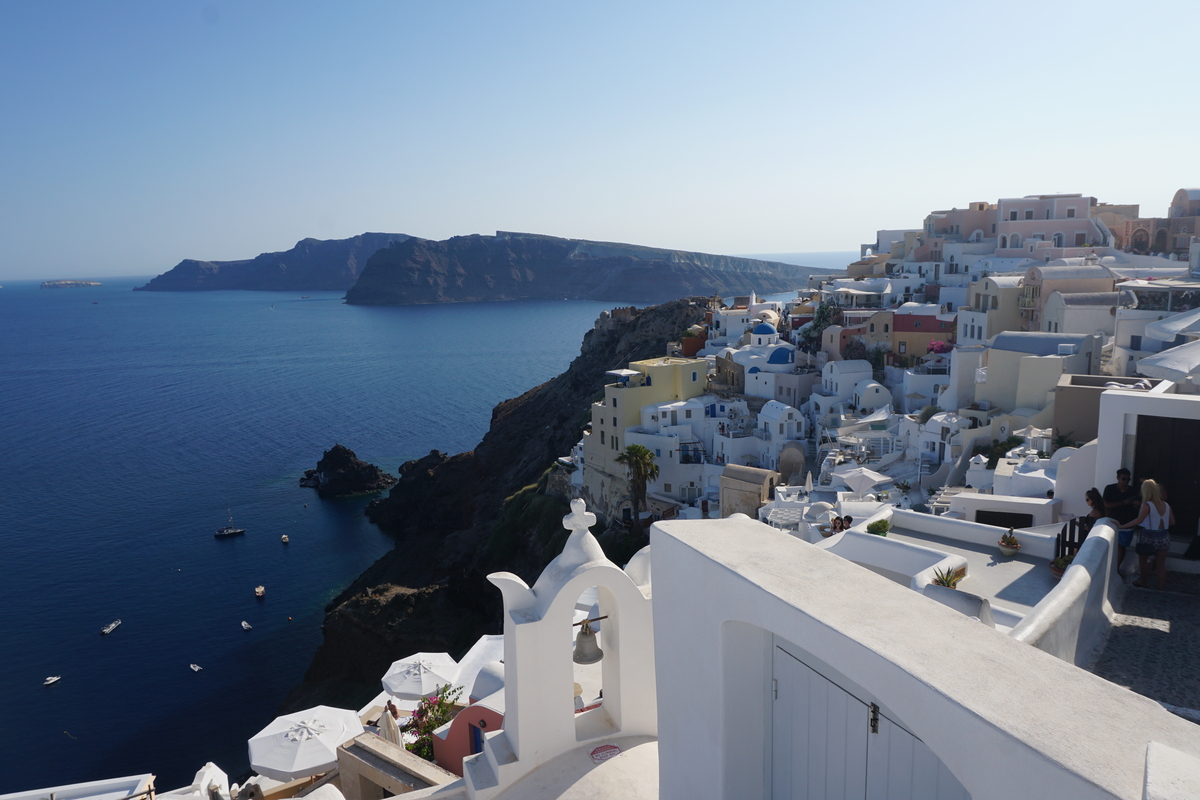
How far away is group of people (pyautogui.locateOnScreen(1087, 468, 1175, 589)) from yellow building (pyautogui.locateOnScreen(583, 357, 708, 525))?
25.3 metres

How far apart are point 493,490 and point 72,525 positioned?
22.6 m

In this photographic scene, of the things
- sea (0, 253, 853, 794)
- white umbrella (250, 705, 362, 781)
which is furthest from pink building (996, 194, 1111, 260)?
white umbrella (250, 705, 362, 781)

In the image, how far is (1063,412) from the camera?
564 inches

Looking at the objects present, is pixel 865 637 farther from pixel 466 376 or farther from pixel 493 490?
pixel 466 376

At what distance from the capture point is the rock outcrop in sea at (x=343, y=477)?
4938cm

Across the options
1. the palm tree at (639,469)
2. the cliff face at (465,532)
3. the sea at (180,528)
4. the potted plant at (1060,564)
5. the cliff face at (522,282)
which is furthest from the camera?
the cliff face at (522,282)

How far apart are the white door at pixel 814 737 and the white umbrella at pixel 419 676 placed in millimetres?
15170

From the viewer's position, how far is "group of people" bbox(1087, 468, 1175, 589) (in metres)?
5.74

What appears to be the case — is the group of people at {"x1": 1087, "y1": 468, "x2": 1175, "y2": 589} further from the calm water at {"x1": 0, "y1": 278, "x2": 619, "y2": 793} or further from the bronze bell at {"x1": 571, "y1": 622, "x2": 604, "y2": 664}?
the calm water at {"x1": 0, "y1": 278, "x2": 619, "y2": 793}

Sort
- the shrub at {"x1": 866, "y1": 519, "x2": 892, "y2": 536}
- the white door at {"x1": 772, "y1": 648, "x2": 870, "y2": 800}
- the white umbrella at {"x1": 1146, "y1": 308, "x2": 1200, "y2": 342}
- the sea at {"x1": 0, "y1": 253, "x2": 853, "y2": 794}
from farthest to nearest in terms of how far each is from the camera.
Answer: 1. the sea at {"x1": 0, "y1": 253, "x2": 853, "y2": 794}
2. the white umbrella at {"x1": 1146, "y1": 308, "x2": 1200, "y2": 342}
3. the shrub at {"x1": 866, "y1": 519, "x2": 892, "y2": 536}
4. the white door at {"x1": 772, "y1": 648, "x2": 870, "y2": 800}

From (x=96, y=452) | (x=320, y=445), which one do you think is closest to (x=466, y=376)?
(x=320, y=445)

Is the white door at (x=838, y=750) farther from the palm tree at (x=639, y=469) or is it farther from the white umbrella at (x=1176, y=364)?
the palm tree at (x=639, y=469)

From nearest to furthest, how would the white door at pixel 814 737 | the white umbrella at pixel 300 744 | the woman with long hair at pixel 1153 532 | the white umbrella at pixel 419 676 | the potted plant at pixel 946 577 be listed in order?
the white door at pixel 814 737 < the woman with long hair at pixel 1153 532 < the potted plant at pixel 946 577 < the white umbrella at pixel 300 744 < the white umbrella at pixel 419 676

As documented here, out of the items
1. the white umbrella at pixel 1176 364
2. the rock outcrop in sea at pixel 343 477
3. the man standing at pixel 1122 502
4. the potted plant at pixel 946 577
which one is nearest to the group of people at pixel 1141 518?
the man standing at pixel 1122 502
